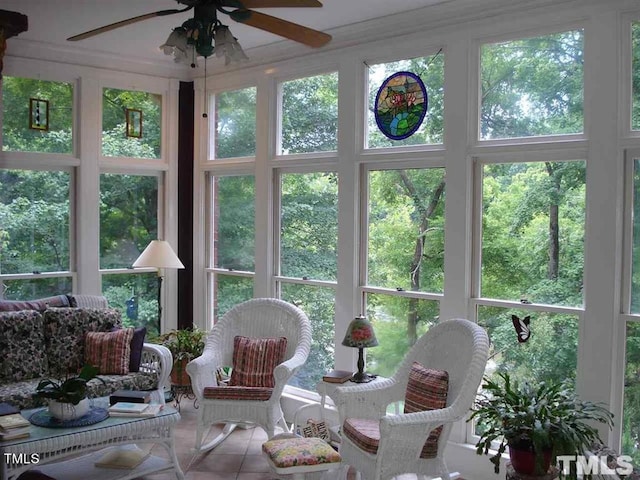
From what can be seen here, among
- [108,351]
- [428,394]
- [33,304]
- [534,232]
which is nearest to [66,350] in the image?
[108,351]

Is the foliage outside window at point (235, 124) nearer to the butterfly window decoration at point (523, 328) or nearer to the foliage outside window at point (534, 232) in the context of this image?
the foliage outside window at point (534, 232)

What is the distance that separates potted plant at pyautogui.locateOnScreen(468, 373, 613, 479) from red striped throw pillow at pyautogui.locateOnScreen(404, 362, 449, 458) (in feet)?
0.84

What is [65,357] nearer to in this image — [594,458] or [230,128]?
[230,128]

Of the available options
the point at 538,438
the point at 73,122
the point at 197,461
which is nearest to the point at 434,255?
the point at 538,438

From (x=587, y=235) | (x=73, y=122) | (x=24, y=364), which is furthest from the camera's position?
(x=73, y=122)

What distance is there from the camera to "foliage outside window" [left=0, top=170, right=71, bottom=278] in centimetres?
540

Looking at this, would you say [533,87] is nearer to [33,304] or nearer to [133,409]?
[133,409]

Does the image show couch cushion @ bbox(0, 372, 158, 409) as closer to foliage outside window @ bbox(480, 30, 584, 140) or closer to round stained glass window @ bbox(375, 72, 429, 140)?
round stained glass window @ bbox(375, 72, 429, 140)

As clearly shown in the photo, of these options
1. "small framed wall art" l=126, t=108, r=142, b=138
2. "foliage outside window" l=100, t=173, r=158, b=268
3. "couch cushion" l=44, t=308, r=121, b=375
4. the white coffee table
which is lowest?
the white coffee table

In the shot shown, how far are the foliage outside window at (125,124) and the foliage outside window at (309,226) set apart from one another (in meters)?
1.44

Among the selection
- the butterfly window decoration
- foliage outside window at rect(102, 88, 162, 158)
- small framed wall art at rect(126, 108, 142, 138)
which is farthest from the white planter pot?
small framed wall art at rect(126, 108, 142, 138)

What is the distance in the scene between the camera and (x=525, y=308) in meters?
4.05

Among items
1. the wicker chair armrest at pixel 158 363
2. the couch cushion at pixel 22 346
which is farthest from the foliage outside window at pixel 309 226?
the couch cushion at pixel 22 346

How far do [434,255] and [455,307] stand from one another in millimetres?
402
